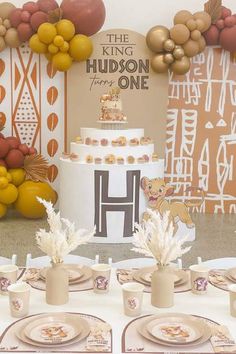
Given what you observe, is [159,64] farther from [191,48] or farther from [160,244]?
[160,244]

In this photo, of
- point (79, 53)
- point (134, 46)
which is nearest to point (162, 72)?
point (134, 46)

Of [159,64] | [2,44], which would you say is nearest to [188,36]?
[159,64]

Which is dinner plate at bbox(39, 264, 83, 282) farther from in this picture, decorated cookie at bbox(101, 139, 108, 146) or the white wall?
the white wall

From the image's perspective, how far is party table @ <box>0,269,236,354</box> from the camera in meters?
1.72

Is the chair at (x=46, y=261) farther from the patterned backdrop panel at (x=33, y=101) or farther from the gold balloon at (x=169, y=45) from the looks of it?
the patterned backdrop panel at (x=33, y=101)

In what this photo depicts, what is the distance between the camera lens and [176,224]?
496cm

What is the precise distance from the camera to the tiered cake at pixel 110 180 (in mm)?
4969

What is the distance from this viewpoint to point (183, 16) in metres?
5.65

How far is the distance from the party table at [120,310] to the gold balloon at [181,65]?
3776 millimetres

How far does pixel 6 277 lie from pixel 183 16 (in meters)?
4.27

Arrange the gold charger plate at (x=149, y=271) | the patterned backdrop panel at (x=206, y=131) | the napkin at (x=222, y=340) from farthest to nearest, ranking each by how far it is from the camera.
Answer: the patterned backdrop panel at (x=206, y=131), the gold charger plate at (x=149, y=271), the napkin at (x=222, y=340)

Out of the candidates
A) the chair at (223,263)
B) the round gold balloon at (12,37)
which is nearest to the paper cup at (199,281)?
the chair at (223,263)

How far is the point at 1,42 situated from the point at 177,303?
451cm

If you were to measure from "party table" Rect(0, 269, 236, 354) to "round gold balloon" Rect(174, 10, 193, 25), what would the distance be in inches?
159
